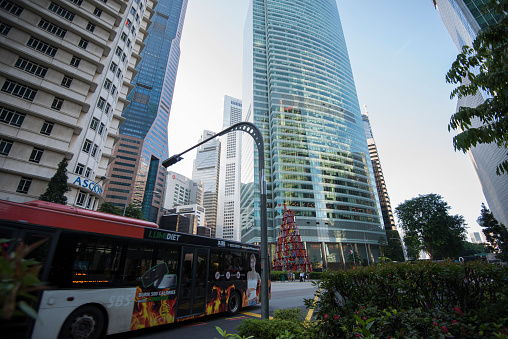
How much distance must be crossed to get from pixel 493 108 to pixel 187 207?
156023 millimetres

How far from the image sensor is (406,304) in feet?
15.4

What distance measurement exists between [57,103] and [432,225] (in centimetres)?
6696

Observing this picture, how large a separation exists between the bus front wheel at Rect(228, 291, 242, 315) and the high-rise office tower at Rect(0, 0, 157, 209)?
77.3 ft

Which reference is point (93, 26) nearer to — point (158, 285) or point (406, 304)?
point (158, 285)

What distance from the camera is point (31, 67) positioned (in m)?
24.5

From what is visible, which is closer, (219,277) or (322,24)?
(219,277)

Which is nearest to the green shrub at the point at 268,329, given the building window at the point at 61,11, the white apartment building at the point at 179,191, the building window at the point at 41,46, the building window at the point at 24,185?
the building window at the point at 24,185

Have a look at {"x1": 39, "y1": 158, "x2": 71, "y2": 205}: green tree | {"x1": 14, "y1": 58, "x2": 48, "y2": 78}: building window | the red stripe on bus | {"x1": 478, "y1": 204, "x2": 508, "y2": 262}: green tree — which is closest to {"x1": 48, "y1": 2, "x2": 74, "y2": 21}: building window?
{"x1": 14, "y1": 58, "x2": 48, "y2": 78}: building window

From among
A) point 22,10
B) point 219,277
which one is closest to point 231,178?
point 22,10

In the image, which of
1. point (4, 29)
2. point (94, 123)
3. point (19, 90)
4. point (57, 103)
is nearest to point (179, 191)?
point (94, 123)

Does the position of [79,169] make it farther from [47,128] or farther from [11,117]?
[11,117]

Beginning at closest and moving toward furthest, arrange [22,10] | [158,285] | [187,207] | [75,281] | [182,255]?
[75,281] < [158,285] < [182,255] < [22,10] < [187,207]

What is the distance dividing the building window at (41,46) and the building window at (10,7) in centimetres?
279

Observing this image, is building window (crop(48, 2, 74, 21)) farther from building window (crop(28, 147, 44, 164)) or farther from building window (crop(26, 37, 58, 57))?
building window (crop(28, 147, 44, 164))
